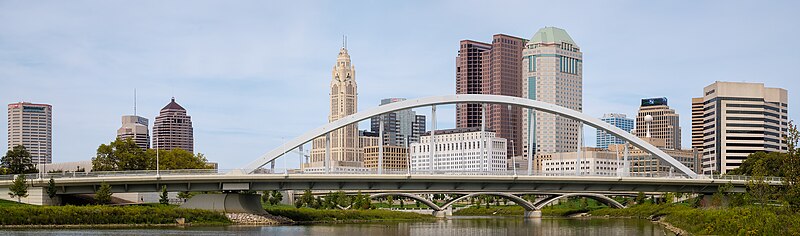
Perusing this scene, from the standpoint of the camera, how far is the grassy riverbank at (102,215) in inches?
2320

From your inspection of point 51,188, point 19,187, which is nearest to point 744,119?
point 51,188

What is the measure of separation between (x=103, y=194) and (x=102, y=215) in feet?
12.3

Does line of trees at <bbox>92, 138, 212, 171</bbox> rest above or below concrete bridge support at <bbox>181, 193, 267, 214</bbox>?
above

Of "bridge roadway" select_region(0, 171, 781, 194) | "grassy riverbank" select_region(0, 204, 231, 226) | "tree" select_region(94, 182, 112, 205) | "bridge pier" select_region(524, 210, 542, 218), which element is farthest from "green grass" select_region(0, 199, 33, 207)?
"bridge pier" select_region(524, 210, 542, 218)

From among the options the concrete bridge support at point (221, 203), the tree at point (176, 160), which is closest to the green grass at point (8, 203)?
the concrete bridge support at point (221, 203)

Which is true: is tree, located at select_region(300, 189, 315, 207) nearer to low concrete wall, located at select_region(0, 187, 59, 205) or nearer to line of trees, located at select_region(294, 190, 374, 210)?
line of trees, located at select_region(294, 190, 374, 210)

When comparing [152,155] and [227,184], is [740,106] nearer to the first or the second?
[152,155]

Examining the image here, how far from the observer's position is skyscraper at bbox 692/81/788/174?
176050 mm

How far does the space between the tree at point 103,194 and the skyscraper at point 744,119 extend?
13068cm

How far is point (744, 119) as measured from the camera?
6959 inches

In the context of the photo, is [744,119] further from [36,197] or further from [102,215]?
[102,215]

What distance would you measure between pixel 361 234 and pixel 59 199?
2346 centimetres

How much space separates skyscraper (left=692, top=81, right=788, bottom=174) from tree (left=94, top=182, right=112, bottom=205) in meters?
131

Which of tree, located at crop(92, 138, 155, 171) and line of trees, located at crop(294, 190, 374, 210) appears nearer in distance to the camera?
tree, located at crop(92, 138, 155, 171)
